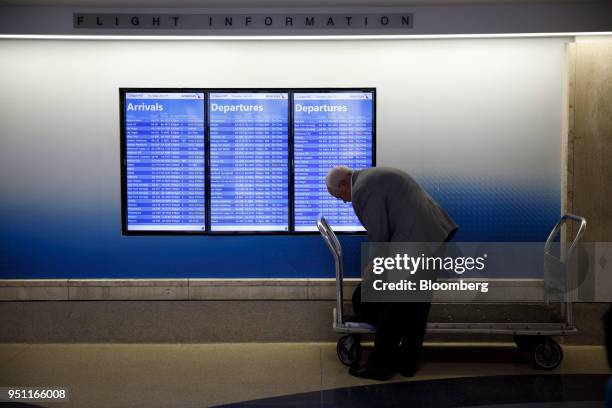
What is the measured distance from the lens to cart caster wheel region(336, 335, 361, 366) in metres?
6.29

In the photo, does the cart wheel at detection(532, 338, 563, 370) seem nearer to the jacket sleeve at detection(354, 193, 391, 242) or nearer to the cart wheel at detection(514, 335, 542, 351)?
the cart wheel at detection(514, 335, 542, 351)

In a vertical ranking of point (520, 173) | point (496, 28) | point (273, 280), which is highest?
point (496, 28)

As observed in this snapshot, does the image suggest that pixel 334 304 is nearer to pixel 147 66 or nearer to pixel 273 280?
pixel 273 280

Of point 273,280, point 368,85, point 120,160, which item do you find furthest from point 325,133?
point 120,160

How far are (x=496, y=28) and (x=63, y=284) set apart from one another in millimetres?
4603

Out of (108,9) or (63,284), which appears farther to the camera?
(63,284)

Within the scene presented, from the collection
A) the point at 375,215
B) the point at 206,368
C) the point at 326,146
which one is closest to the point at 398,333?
the point at 375,215

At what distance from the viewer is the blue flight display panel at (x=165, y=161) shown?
699 centimetres

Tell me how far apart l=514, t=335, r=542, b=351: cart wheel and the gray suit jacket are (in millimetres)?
1245

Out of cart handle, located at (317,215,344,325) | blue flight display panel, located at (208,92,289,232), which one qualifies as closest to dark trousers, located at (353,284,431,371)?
cart handle, located at (317,215,344,325)

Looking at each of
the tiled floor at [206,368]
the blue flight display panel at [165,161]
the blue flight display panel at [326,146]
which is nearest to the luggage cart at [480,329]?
the tiled floor at [206,368]

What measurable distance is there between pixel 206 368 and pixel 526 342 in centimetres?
281

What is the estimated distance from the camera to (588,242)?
6.89 m

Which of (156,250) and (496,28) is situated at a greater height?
(496,28)
